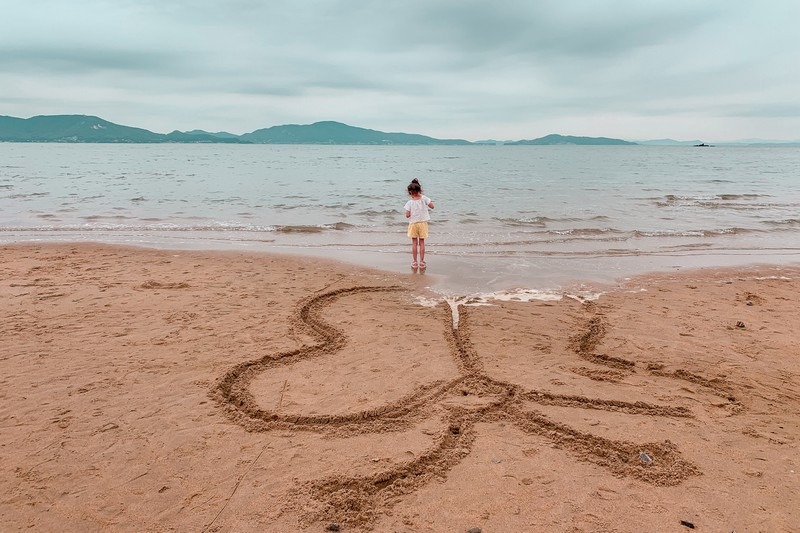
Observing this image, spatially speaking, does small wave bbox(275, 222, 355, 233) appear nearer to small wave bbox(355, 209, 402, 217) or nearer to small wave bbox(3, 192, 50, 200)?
small wave bbox(355, 209, 402, 217)

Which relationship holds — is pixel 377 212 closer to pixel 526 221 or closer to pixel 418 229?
pixel 526 221

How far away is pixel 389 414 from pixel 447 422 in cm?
58

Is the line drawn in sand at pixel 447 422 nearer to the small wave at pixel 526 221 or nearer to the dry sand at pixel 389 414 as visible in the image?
the dry sand at pixel 389 414

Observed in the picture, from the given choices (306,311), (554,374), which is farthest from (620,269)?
(306,311)

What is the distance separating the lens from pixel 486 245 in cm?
1404

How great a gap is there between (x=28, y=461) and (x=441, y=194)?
82.9ft

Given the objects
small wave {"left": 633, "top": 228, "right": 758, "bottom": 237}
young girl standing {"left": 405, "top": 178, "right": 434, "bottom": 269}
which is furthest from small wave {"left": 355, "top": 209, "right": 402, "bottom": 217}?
small wave {"left": 633, "top": 228, "right": 758, "bottom": 237}

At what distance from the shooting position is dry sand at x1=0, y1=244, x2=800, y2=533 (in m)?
3.49

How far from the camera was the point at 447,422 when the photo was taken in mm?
4562

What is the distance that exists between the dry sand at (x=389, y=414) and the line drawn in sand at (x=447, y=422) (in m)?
0.02

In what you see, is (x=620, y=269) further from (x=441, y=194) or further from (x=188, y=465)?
(x=441, y=194)

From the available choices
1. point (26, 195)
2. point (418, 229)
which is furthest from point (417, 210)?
point (26, 195)

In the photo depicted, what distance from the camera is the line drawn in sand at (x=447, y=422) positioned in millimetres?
3627

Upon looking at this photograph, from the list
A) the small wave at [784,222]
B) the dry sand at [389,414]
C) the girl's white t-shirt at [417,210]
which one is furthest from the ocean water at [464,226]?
the dry sand at [389,414]
